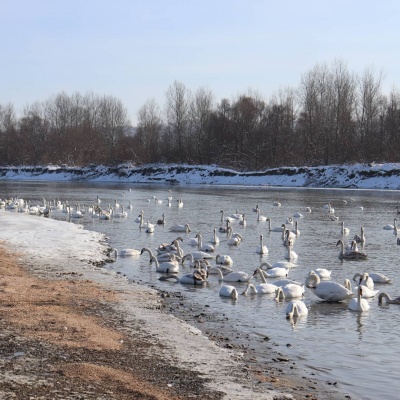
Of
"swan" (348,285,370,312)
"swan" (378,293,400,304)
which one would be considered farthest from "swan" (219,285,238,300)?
"swan" (378,293,400,304)

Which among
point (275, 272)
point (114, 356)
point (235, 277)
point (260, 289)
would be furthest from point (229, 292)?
point (114, 356)

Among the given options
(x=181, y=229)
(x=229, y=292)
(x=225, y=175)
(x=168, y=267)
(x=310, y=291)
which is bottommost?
(x=310, y=291)

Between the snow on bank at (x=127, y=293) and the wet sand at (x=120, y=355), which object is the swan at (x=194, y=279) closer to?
the snow on bank at (x=127, y=293)

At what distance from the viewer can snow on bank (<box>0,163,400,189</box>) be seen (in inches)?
2616

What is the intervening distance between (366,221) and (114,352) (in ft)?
87.5

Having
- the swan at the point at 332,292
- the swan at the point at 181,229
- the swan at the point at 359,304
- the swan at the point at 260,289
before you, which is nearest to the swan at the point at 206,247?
the swan at the point at 181,229

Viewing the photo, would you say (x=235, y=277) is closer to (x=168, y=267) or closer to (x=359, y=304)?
(x=168, y=267)

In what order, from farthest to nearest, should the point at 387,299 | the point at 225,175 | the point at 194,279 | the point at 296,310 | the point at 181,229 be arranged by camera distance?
the point at 225,175 < the point at 181,229 < the point at 194,279 < the point at 387,299 < the point at 296,310

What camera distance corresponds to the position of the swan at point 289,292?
47.9ft

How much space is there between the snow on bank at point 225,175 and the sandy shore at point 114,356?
55311mm

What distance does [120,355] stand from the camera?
361 inches

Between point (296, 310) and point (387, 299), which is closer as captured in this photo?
point (296, 310)

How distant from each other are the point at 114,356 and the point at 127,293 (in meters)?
5.35

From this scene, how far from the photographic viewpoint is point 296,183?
7200cm
